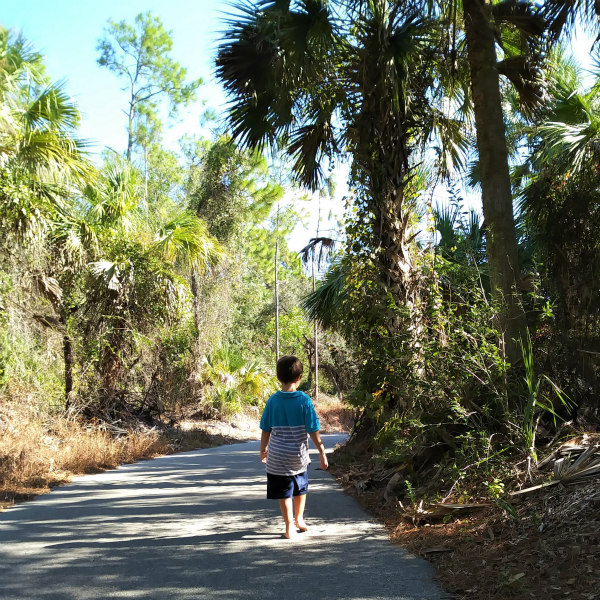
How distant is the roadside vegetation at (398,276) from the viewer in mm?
5340

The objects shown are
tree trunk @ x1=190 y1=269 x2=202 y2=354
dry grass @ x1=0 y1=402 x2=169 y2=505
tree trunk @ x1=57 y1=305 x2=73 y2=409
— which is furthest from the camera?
tree trunk @ x1=190 y1=269 x2=202 y2=354

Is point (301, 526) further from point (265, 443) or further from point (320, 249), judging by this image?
point (320, 249)

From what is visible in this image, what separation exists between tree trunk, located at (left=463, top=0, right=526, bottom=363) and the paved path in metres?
2.69

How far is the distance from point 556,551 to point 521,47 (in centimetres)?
715

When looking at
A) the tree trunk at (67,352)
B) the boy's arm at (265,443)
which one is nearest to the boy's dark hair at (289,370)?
the boy's arm at (265,443)

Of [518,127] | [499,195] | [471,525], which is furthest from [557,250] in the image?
[518,127]

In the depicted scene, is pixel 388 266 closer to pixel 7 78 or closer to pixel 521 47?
pixel 521 47

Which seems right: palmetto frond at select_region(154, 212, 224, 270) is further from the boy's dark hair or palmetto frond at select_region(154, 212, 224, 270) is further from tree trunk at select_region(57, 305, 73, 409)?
the boy's dark hair

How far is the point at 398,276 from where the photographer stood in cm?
764

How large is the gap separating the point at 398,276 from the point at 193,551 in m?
4.23

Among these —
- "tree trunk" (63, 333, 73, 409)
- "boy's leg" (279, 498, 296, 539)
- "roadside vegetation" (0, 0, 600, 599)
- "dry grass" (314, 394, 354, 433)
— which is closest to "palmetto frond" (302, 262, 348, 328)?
Result: "roadside vegetation" (0, 0, 600, 599)

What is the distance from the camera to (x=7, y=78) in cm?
1083

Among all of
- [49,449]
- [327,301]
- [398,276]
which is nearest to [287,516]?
[398,276]

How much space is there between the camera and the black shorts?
5.08 m
